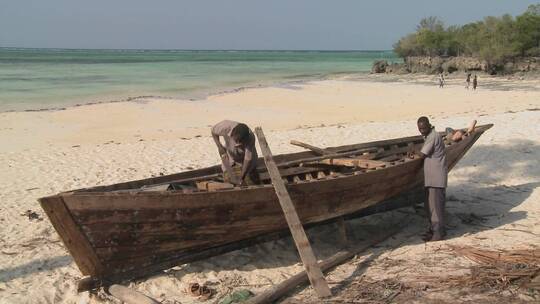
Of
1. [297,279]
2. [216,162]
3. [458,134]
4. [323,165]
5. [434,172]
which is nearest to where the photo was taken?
[297,279]

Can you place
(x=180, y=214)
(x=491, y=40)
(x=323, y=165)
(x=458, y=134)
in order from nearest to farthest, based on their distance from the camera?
(x=180, y=214) → (x=323, y=165) → (x=458, y=134) → (x=491, y=40)

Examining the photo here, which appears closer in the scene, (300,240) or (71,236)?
(71,236)

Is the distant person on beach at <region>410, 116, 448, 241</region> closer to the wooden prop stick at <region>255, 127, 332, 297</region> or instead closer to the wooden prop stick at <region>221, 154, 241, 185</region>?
the wooden prop stick at <region>255, 127, 332, 297</region>

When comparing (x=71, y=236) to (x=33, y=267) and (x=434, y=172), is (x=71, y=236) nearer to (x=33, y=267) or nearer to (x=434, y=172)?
(x=33, y=267)

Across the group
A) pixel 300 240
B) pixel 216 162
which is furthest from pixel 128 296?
pixel 216 162

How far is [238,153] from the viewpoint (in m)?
5.98

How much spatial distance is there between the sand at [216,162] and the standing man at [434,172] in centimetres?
27

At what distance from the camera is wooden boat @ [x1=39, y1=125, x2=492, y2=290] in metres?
4.50

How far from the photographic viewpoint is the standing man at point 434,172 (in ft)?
20.1

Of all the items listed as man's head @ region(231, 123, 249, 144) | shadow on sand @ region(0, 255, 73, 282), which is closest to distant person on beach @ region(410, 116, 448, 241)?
man's head @ region(231, 123, 249, 144)

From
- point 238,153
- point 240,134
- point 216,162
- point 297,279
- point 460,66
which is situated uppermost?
point 460,66

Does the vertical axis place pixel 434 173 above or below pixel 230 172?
below

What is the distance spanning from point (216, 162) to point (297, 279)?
21.5ft

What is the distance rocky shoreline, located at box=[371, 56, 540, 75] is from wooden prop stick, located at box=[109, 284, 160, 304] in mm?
43978
